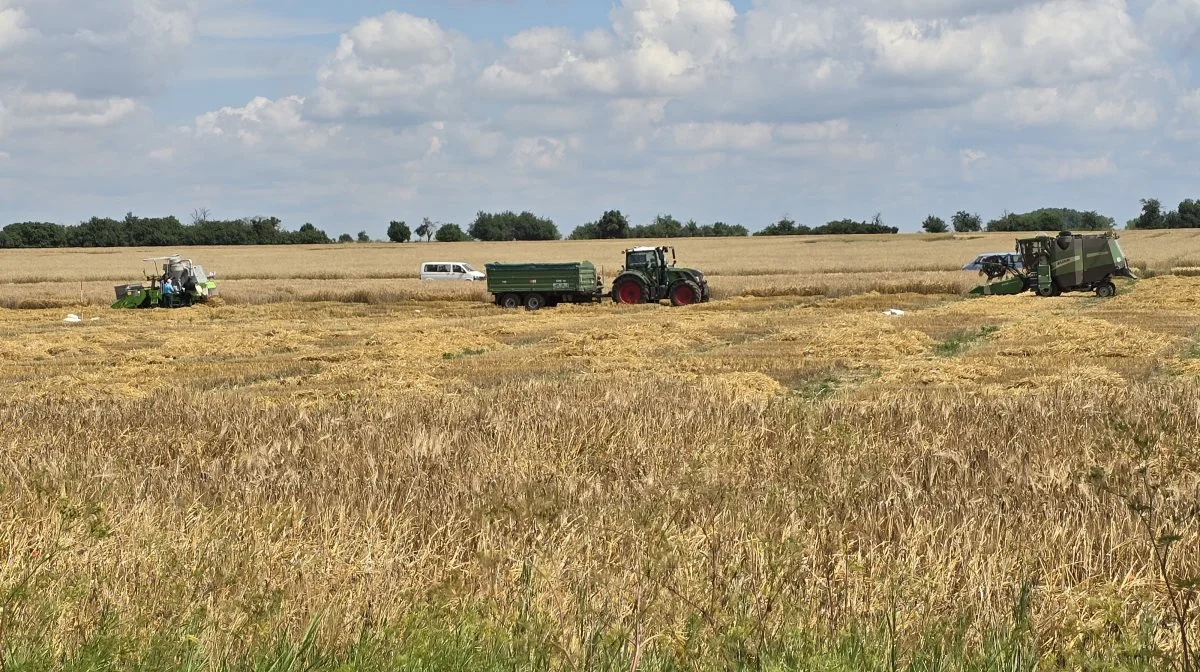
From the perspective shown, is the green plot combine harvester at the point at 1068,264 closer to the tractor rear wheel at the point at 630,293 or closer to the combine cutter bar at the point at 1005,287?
the combine cutter bar at the point at 1005,287

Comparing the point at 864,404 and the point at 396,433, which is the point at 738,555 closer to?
the point at 396,433

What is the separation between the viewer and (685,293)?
3797 centimetres

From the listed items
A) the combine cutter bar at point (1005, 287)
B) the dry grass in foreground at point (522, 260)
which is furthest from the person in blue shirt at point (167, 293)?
the combine cutter bar at point (1005, 287)

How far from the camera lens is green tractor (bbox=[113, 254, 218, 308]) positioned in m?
40.7

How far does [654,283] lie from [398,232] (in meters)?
85.2

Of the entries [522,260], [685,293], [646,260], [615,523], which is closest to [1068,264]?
[685,293]

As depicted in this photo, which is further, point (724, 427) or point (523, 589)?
point (724, 427)

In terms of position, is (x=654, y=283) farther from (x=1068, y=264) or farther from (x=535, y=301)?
(x=1068, y=264)

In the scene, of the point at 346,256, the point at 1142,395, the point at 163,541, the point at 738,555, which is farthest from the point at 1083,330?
the point at 346,256

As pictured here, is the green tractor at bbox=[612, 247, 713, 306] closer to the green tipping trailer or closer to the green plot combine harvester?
the green tipping trailer

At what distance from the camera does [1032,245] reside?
36344 mm

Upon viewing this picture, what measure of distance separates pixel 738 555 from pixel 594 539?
825mm

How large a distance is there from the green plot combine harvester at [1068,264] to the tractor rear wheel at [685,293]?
956 cm

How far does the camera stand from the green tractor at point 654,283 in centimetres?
3794
